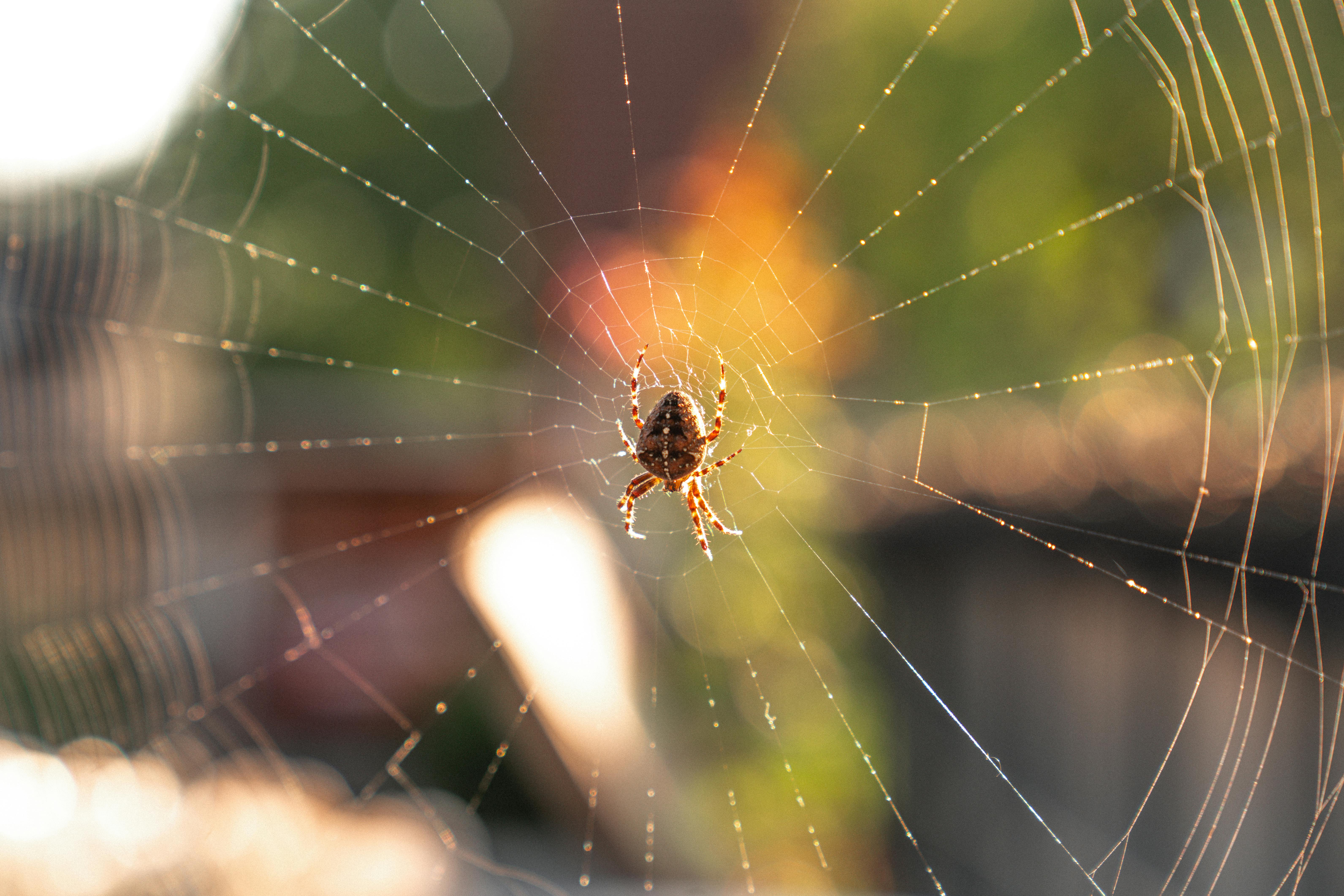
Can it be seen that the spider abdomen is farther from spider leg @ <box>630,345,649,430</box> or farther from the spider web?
the spider web

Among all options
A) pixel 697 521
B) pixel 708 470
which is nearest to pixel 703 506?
pixel 697 521

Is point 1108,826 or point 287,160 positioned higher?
point 287,160

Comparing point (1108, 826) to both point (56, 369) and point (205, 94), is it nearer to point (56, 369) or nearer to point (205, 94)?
point (205, 94)

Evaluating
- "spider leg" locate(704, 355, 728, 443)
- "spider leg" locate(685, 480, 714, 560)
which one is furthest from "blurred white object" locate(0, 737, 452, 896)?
"spider leg" locate(704, 355, 728, 443)

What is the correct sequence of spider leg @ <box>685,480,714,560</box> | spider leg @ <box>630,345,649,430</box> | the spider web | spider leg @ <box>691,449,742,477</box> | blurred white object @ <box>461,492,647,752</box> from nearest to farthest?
spider leg @ <box>630,345,649,430</box>, spider leg @ <box>691,449,742,477</box>, spider leg @ <box>685,480,714,560</box>, the spider web, blurred white object @ <box>461,492,647,752</box>

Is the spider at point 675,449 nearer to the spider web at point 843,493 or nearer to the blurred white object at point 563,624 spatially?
the spider web at point 843,493

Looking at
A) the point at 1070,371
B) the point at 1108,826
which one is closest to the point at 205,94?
the point at 1108,826
